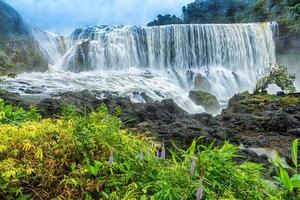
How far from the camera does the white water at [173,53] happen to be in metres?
31.4

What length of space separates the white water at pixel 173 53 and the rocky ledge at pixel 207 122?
13.1 metres

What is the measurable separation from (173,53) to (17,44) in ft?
37.2

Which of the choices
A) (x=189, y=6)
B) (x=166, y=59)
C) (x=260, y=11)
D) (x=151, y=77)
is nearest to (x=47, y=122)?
(x=151, y=77)

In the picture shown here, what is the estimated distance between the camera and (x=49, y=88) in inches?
827

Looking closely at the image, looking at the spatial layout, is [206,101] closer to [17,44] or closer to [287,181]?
[17,44]

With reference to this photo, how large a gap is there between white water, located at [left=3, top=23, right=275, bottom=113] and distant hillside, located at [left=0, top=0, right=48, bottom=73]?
135 cm

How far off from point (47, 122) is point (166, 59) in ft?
98.5

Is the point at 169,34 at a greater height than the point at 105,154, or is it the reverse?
the point at 169,34

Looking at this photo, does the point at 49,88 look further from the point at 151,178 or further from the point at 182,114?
the point at 151,178

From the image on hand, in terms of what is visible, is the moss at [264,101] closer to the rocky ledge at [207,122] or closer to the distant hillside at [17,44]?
the rocky ledge at [207,122]

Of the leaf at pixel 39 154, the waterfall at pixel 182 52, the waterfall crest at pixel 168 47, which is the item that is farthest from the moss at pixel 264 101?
the leaf at pixel 39 154

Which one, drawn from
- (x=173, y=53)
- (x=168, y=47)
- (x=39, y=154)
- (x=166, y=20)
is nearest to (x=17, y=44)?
(x=168, y=47)

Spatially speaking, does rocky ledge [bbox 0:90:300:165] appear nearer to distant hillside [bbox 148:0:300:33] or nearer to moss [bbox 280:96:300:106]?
moss [bbox 280:96:300:106]

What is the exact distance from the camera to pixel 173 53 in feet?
111
